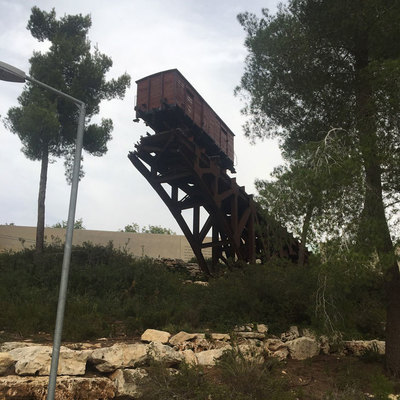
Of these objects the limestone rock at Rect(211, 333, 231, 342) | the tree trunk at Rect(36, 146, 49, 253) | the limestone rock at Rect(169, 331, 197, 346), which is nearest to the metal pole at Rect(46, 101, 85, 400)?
the limestone rock at Rect(169, 331, 197, 346)

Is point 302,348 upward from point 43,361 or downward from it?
downward

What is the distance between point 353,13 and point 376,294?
28.7 feet

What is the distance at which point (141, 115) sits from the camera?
15.1 meters

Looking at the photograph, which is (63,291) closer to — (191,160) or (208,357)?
(208,357)

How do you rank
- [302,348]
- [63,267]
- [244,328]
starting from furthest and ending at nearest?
[244,328] → [302,348] → [63,267]

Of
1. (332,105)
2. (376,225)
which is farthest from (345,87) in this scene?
(376,225)

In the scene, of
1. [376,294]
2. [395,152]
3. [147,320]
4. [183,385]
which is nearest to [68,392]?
[183,385]

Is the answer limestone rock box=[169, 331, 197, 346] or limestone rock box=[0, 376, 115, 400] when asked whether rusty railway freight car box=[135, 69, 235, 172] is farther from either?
limestone rock box=[0, 376, 115, 400]

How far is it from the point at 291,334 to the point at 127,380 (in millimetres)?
4631

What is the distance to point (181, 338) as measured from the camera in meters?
8.16

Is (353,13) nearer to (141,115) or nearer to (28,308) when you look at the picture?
(141,115)

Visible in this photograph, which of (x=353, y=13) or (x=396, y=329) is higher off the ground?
(x=353, y=13)

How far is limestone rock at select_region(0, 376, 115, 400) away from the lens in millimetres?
5930

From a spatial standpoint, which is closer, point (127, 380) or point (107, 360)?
point (127, 380)
